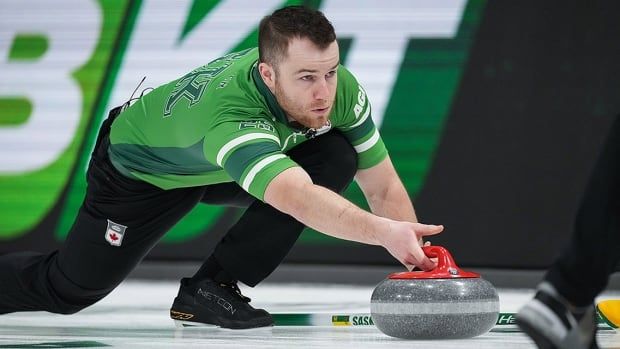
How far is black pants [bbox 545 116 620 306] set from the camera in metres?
1.56

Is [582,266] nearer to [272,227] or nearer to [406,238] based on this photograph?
[406,238]

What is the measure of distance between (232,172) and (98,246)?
79 centimetres

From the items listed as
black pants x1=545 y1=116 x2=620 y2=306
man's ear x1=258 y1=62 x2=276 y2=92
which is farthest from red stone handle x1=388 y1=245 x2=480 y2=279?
black pants x1=545 y1=116 x2=620 y2=306

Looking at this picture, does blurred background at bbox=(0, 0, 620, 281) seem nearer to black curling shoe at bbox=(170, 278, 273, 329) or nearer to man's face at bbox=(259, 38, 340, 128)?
black curling shoe at bbox=(170, 278, 273, 329)

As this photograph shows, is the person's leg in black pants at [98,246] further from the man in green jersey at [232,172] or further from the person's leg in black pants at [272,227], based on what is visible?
the person's leg in black pants at [272,227]

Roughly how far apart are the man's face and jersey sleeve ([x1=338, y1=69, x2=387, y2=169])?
243 mm

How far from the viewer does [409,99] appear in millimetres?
5246

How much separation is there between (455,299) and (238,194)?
1.03 metres

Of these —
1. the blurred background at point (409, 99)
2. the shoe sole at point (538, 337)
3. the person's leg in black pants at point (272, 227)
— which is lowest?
the blurred background at point (409, 99)

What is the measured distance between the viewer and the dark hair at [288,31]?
2.49 metres

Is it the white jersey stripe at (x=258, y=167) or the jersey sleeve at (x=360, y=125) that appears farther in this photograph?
the jersey sleeve at (x=360, y=125)

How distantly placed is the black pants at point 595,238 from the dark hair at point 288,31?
104cm

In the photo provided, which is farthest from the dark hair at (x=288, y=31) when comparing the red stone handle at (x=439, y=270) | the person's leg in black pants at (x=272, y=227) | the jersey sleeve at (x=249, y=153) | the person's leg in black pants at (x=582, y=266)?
the person's leg in black pants at (x=582, y=266)

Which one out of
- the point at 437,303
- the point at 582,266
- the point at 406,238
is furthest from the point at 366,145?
the point at 582,266
